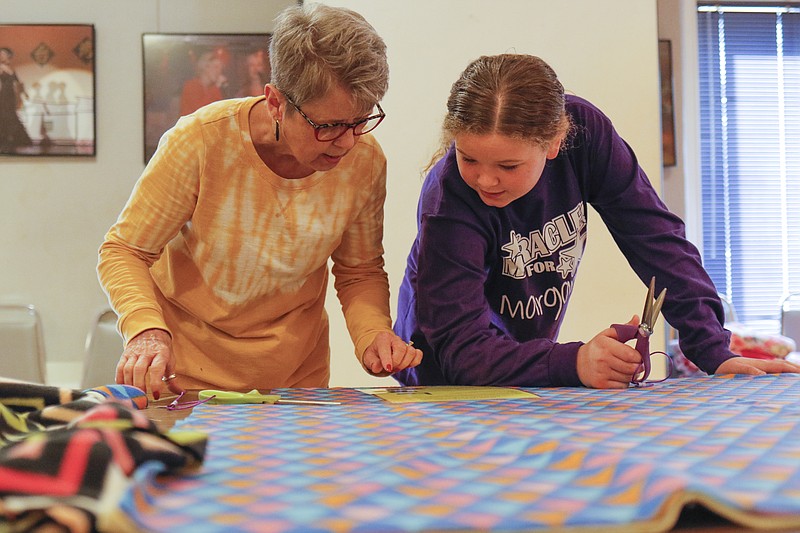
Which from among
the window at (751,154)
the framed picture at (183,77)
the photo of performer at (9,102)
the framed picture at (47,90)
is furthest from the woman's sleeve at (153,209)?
the window at (751,154)

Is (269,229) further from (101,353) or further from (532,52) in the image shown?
(101,353)

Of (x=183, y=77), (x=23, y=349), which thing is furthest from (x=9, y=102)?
(x=23, y=349)

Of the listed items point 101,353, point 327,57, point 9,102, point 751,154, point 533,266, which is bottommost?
point 101,353

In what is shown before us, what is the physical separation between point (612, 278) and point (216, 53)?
6.68 feet

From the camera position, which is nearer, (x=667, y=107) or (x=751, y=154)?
(x=667, y=107)

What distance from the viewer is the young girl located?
1294mm

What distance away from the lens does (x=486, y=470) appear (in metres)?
0.67

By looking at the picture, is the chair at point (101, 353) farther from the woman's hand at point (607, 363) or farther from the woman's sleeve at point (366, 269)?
the woman's hand at point (607, 363)

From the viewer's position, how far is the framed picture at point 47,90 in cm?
353

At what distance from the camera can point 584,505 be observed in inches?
21.8

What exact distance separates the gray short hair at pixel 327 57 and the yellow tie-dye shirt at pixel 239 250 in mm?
196

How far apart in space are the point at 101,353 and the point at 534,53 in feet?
6.81

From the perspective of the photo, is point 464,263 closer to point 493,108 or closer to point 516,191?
point 516,191

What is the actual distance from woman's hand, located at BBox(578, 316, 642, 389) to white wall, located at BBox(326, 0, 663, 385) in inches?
51.1
